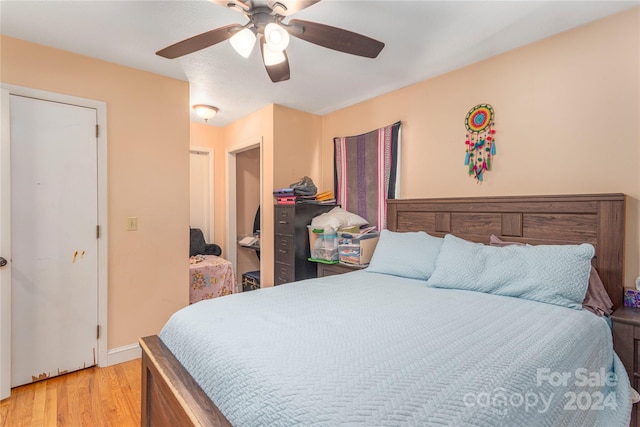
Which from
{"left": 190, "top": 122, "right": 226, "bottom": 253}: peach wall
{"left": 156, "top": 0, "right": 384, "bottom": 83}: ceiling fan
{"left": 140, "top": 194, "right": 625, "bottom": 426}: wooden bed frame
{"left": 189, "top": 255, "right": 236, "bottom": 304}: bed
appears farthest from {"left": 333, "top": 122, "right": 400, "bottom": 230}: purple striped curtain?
{"left": 190, "top": 122, "right": 226, "bottom": 253}: peach wall

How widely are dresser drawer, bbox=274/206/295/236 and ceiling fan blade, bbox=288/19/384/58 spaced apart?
1.82m

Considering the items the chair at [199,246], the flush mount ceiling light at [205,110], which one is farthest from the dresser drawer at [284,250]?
the flush mount ceiling light at [205,110]

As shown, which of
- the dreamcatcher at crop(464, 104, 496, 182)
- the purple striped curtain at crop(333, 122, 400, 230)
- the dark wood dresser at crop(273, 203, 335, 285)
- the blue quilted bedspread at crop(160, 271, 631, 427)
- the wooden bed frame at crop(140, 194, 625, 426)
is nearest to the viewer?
the blue quilted bedspread at crop(160, 271, 631, 427)

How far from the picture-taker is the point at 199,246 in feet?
13.4

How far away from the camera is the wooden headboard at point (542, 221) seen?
6.09 ft

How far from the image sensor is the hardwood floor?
6.15 feet

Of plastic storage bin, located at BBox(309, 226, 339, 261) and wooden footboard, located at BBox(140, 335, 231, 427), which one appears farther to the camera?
plastic storage bin, located at BBox(309, 226, 339, 261)

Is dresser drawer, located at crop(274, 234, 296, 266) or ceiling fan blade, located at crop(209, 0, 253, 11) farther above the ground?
ceiling fan blade, located at crop(209, 0, 253, 11)

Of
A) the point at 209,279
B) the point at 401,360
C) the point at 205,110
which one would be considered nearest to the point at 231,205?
the point at 209,279

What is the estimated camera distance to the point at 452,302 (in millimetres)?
1738

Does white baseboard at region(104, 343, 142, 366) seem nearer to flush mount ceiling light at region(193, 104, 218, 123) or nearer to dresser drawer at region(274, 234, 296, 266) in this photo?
dresser drawer at region(274, 234, 296, 266)

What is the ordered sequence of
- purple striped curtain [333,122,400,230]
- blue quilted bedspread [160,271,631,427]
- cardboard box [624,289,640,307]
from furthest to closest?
purple striped curtain [333,122,400,230] → cardboard box [624,289,640,307] → blue quilted bedspread [160,271,631,427]

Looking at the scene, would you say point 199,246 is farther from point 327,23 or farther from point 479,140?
point 479,140

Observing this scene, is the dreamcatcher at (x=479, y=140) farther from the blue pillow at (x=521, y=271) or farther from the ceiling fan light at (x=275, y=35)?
the ceiling fan light at (x=275, y=35)
